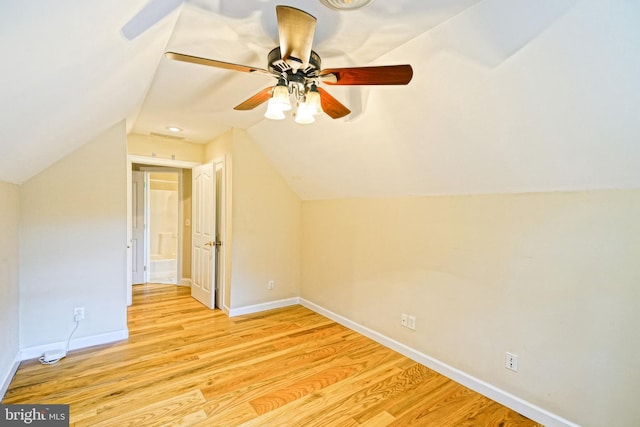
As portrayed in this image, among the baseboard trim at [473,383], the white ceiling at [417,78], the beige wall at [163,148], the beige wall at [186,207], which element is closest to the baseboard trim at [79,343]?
the white ceiling at [417,78]

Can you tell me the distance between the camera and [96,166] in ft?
9.32

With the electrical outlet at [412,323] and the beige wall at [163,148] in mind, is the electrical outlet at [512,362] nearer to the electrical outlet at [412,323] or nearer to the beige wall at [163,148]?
the electrical outlet at [412,323]

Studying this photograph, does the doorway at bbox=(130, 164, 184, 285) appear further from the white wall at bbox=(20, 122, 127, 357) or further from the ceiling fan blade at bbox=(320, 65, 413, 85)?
the ceiling fan blade at bbox=(320, 65, 413, 85)

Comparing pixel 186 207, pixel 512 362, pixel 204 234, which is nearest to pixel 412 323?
pixel 512 362

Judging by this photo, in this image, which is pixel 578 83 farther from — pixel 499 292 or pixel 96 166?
pixel 96 166

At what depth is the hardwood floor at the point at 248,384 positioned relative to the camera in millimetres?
1928

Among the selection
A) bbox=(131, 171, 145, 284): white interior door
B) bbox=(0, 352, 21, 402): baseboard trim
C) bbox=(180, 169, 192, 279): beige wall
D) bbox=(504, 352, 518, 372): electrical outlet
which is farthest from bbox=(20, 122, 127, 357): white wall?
bbox=(504, 352, 518, 372): electrical outlet

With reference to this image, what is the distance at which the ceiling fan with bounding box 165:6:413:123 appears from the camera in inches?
52.8

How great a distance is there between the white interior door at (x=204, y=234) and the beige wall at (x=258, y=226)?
1.08 feet

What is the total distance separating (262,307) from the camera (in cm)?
392

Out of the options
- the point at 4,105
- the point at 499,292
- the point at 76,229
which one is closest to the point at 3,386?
the point at 76,229

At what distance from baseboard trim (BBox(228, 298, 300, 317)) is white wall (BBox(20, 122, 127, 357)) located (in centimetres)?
118

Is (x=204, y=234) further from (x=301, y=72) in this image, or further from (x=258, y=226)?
(x=301, y=72)

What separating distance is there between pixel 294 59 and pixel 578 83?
141 cm
